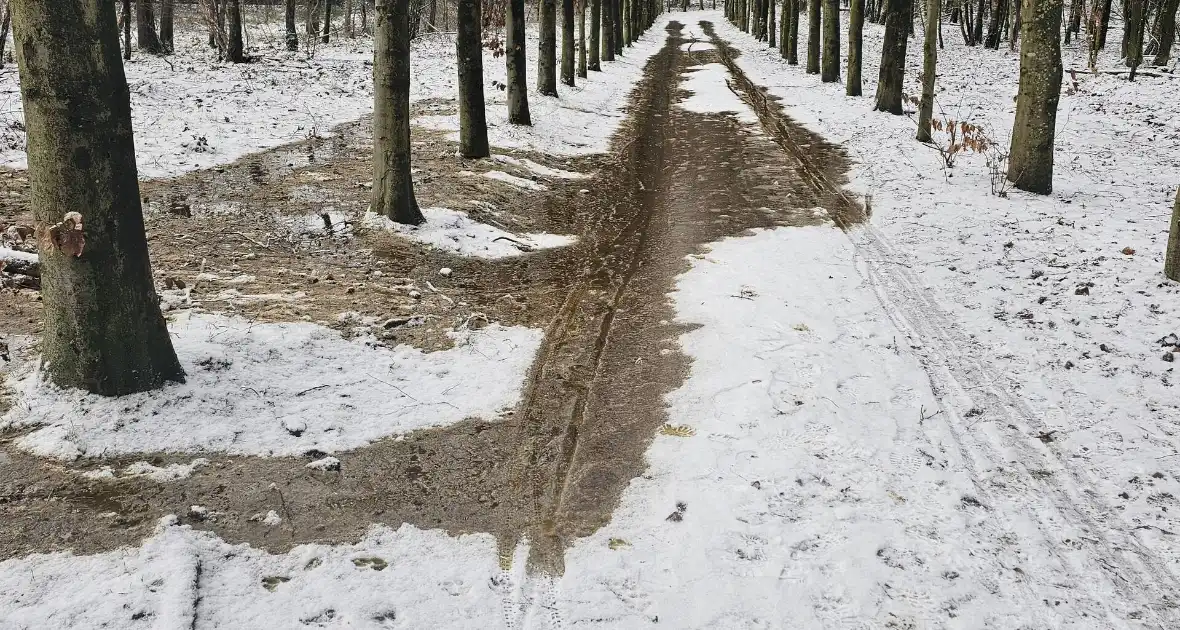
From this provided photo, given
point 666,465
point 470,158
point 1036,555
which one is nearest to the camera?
point 1036,555

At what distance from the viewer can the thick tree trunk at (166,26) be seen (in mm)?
23511

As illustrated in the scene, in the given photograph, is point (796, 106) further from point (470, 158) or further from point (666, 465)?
point (666, 465)

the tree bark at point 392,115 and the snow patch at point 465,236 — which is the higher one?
the tree bark at point 392,115

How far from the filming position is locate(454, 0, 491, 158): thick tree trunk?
1145 cm

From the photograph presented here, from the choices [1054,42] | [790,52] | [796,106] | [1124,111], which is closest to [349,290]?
[1054,42]

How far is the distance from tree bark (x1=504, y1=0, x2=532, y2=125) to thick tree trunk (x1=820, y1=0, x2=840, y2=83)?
12396 mm

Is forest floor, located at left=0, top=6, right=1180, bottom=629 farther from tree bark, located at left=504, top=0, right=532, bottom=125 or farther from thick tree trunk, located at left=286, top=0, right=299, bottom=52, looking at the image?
thick tree trunk, located at left=286, top=0, right=299, bottom=52

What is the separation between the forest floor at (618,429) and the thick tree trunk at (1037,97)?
638mm

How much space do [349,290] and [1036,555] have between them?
18.3 ft

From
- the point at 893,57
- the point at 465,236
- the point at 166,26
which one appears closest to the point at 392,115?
the point at 465,236

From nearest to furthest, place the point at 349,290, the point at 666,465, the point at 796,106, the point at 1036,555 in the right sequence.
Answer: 1. the point at 1036,555
2. the point at 666,465
3. the point at 349,290
4. the point at 796,106

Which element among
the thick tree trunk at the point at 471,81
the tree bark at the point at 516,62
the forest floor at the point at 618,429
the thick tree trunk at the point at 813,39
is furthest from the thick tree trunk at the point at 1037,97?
the thick tree trunk at the point at 813,39

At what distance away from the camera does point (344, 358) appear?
5746 millimetres

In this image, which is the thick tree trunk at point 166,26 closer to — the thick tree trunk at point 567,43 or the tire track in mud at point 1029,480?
the thick tree trunk at point 567,43
